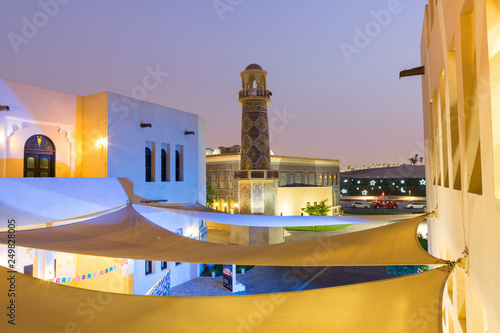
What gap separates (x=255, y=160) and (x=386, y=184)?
3390 centimetres

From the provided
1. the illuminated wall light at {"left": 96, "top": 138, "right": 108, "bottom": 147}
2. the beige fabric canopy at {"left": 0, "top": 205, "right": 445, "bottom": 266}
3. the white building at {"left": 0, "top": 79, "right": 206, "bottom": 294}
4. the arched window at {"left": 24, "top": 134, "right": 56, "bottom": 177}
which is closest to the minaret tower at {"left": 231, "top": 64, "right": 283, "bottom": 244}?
the white building at {"left": 0, "top": 79, "right": 206, "bottom": 294}

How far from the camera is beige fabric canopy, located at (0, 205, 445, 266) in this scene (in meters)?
2.72

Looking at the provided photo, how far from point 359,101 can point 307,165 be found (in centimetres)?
4325

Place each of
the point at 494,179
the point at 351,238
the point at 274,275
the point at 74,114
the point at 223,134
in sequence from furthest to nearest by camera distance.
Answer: the point at 223,134, the point at 274,275, the point at 74,114, the point at 351,238, the point at 494,179

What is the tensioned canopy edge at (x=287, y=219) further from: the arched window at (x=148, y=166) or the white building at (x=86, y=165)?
the arched window at (x=148, y=166)

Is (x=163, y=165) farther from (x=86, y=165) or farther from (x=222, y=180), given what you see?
(x=222, y=180)

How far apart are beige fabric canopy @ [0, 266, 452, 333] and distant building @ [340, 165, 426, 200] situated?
130 ft

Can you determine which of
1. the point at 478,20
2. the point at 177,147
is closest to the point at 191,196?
the point at 177,147

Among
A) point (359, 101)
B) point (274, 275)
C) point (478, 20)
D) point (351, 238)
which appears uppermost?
point (359, 101)

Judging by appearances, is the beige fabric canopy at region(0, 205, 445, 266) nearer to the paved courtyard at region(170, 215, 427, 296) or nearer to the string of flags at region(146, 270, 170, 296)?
the string of flags at region(146, 270, 170, 296)

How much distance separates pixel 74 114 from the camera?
8734mm

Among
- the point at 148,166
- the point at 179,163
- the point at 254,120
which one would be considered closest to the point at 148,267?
the point at 148,166

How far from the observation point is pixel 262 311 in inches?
96.3

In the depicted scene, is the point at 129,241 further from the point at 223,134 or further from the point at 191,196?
the point at 223,134
